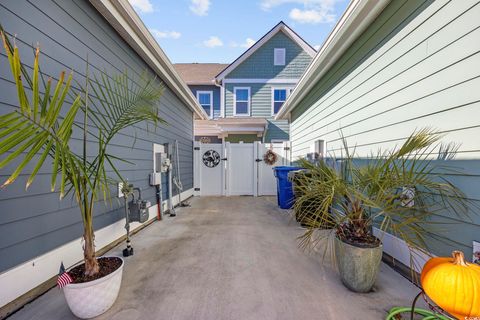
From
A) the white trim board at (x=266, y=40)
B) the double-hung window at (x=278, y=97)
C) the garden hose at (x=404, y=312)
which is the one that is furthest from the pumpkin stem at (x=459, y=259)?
the white trim board at (x=266, y=40)

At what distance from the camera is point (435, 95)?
1971 mm

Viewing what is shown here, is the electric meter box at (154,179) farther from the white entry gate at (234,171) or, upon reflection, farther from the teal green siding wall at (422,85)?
the teal green siding wall at (422,85)

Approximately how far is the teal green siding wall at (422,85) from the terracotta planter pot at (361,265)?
2.20ft

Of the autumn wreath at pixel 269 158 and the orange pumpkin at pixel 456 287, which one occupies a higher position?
the autumn wreath at pixel 269 158

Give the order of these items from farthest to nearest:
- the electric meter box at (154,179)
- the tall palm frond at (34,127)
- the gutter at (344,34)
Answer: the electric meter box at (154,179)
the gutter at (344,34)
the tall palm frond at (34,127)

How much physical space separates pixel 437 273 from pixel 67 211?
308cm

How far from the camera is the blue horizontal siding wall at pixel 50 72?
65.7 inches

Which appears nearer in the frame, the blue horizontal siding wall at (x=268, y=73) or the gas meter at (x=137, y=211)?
the gas meter at (x=137, y=211)

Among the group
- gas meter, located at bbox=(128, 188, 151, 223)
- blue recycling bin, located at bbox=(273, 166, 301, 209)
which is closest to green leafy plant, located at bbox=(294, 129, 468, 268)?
gas meter, located at bbox=(128, 188, 151, 223)

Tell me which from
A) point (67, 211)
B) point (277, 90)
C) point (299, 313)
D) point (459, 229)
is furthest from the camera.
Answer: point (277, 90)

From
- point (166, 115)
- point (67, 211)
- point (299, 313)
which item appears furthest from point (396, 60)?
point (166, 115)

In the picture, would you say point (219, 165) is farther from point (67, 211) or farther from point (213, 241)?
point (67, 211)

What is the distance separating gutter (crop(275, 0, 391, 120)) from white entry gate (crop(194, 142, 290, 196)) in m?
2.85

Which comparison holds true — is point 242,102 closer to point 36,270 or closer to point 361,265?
point 361,265
